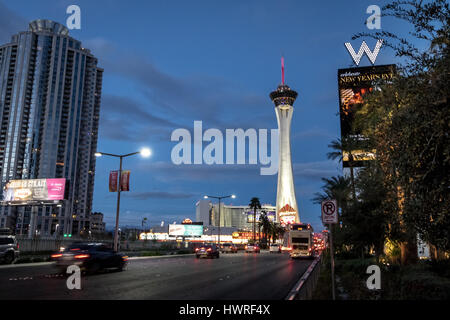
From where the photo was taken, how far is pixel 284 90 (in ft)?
527

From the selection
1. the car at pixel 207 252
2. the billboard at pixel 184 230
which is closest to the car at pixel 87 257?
the car at pixel 207 252

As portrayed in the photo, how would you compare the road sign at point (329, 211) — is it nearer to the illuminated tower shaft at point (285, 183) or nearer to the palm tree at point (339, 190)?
the palm tree at point (339, 190)

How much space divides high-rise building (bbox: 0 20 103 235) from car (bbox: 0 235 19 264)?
143960 mm

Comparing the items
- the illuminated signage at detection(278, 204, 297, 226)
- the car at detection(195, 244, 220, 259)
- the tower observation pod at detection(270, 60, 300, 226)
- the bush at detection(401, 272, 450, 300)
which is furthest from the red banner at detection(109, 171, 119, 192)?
the illuminated signage at detection(278, 204, 297, 226)

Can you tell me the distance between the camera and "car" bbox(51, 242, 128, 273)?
18.8 m

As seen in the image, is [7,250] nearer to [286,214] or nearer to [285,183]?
[286,214]

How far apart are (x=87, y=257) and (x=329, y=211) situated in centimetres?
1292

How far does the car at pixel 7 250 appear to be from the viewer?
25572 mm

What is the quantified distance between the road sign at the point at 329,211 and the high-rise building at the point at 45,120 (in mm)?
164392

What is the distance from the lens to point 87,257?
63.4ft

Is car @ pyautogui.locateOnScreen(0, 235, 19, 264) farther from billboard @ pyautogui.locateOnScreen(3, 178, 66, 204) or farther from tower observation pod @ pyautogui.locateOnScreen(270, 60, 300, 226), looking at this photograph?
tower observation pod @ pyautogui.locateOnScreen(270, 60, 300, 226)

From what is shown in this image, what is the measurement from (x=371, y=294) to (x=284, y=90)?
15364 centimetres

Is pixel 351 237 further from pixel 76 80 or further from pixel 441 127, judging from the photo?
pixel 76 80
